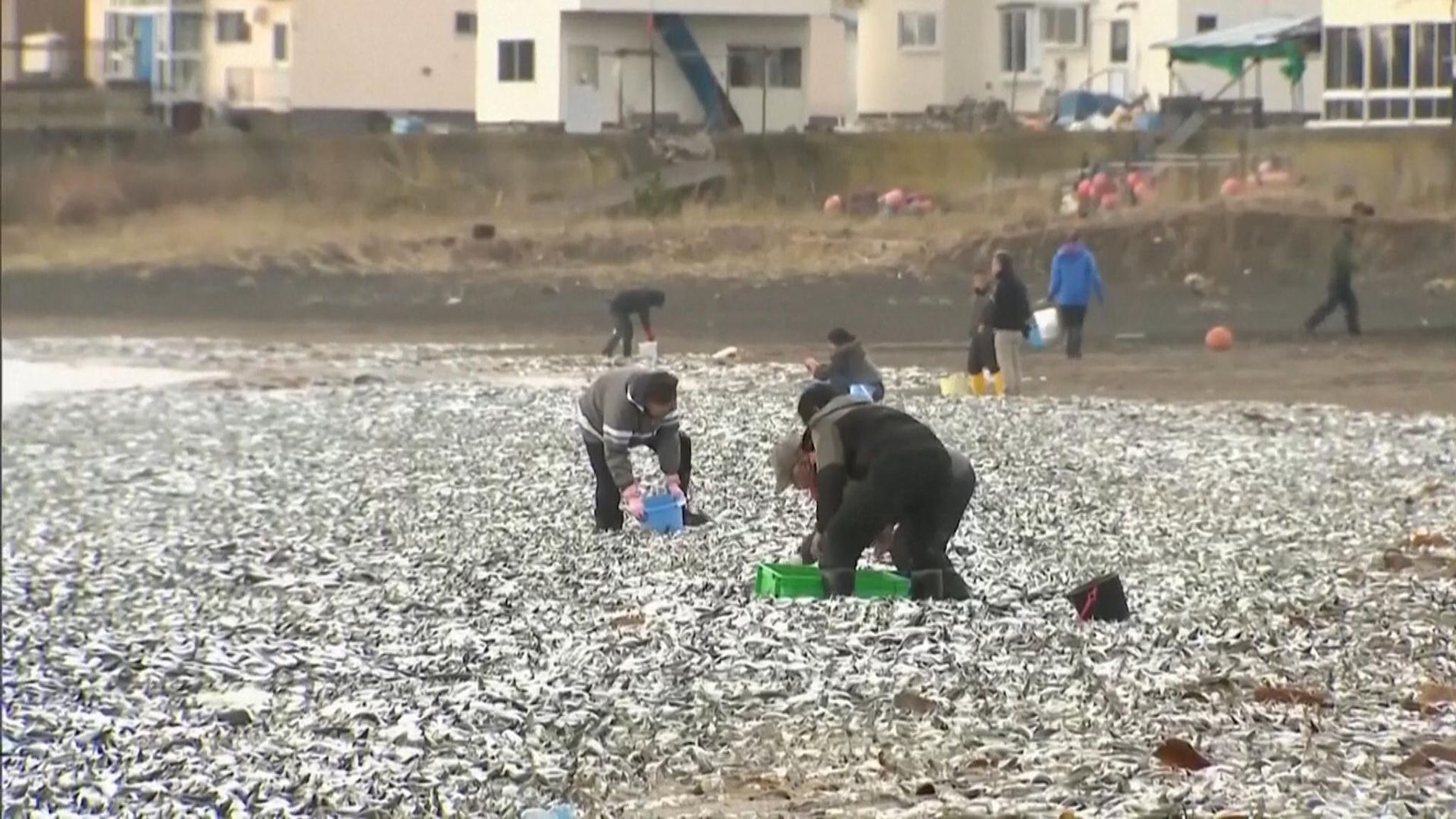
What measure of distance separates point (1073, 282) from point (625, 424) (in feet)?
7.61

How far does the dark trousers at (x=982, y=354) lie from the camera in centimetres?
769

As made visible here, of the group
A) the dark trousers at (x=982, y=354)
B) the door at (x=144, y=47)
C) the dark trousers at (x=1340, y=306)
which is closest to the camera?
the door at (x=144, y=47)

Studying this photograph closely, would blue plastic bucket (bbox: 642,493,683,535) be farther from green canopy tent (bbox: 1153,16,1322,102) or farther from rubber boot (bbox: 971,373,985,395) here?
green canopy tent (bbox: 1153,16,1322,102)

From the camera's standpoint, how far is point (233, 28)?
509cm

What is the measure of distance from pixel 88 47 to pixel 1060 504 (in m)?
5.17

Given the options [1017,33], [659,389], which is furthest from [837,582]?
[1017,33]

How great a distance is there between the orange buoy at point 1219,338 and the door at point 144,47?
18.7 ft

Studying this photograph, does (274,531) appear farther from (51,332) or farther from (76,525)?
(51,332)

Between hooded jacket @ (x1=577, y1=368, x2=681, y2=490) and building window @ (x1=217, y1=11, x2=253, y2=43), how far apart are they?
1.88 m

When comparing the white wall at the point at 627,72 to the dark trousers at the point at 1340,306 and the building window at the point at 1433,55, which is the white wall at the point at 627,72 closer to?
the building window at the point at 1433,55

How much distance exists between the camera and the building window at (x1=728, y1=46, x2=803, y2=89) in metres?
7.27

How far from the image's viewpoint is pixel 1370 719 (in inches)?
213

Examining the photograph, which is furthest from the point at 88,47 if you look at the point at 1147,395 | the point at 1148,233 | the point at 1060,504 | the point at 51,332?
the point at 1147,395

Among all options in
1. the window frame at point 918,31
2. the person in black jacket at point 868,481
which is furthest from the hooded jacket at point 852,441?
the window frame at point 918,31
